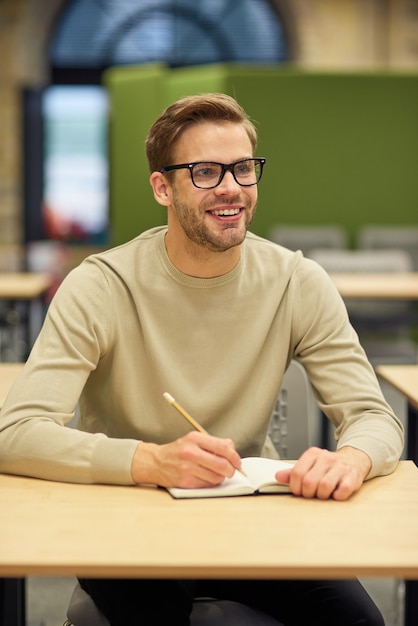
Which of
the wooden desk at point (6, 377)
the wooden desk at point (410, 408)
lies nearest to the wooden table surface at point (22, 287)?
the wooden desk at point (6, 377)

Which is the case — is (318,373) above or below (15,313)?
above

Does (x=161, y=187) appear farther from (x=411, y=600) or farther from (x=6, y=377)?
(x=411, y=600)

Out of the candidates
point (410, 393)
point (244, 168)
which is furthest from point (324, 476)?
point (410, 393)

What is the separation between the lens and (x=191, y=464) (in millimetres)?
1601

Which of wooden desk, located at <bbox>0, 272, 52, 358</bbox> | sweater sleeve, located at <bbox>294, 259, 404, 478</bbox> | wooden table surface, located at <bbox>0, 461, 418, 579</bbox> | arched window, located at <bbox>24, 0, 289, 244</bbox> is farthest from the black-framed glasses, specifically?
arched window, located at <bbox>24, 0, 289, 244</bbox>

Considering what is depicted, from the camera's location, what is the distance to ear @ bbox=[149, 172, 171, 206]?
2006mm

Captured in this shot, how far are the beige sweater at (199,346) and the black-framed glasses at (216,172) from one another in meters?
0.19

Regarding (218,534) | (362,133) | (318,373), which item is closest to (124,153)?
(362,133)

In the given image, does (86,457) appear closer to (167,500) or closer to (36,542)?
(167,500)

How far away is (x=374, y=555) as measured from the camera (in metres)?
1.34

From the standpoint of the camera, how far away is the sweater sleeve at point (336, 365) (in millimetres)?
1888

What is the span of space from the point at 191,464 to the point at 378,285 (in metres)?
3.59

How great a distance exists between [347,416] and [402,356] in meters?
3.65

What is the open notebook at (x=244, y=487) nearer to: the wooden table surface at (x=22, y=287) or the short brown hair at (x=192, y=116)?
the short brown hair at (x=192, y=116)
